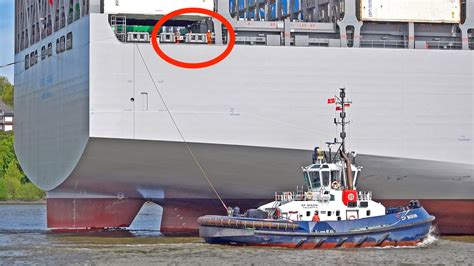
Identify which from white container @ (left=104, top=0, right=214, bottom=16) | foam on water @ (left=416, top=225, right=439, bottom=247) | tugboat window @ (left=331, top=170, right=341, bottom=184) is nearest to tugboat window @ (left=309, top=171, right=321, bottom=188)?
tugboat window @ (left=331, top=170, right=341, bottom=184)

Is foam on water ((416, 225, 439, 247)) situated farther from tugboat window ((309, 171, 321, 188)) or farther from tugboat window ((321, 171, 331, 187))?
tugboat window ((309, 171, 321, 188))

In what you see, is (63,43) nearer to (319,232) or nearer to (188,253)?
(188,253)

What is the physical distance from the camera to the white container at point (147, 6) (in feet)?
110

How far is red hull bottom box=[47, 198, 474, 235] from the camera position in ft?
117

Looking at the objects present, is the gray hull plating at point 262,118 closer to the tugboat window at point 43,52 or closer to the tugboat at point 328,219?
the tugboat at point 328,219

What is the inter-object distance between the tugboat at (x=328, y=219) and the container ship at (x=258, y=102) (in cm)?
131

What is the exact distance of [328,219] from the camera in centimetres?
3206

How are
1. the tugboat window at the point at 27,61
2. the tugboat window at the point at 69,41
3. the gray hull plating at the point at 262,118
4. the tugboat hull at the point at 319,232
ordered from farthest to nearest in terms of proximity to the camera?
the tugboat window at the point at 27,61, the tugboat window at the point at 69,41, the gray hull plating at the point at 262,118, the tugboat hull at the point at 319,232

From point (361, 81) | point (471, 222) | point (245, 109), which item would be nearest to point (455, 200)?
point (471, 222)

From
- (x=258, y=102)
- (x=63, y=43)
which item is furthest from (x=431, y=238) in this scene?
(x=63, y=43)

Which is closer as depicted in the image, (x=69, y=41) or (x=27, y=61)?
(x=69, y=41)

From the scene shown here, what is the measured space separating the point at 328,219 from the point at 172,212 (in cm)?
649

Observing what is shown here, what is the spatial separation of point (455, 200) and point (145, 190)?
28.8ft

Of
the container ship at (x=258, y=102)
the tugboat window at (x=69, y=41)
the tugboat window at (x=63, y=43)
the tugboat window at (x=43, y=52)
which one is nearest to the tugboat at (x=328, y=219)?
the container ship at (x=258, y=102)
